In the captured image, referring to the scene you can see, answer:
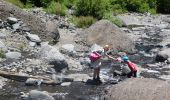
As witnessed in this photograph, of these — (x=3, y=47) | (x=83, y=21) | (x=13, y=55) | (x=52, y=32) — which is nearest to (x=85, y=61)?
(x=13, y=55)

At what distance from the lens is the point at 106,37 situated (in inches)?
1107

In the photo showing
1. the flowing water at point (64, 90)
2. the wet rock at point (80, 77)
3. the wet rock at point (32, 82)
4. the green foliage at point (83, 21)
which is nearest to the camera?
the flowing water at point (64, 90)

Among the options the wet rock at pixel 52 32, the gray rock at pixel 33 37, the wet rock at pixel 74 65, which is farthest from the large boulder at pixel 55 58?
the wet rock at pixel 52 32

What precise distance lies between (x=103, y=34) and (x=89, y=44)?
104 cm

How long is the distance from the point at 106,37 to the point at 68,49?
9.51 feet

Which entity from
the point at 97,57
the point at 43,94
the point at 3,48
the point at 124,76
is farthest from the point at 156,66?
the point at 43,94

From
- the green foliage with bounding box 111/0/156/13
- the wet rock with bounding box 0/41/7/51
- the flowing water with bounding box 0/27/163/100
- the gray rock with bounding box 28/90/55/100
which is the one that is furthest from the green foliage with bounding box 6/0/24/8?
the gray rock with bounding box 28/90/55/100

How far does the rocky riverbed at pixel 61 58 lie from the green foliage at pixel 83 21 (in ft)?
1.97

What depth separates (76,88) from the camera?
19.5m

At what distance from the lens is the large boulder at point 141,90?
14.6 m

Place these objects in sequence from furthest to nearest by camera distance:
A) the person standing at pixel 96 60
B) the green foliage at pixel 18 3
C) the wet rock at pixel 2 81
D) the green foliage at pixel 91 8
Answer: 1. the green foliage at pixel 18 3
2. the green foliage at pixel 91 8
3. the person standing at pixel 96 60
4. the wet rock at pixel 2 81

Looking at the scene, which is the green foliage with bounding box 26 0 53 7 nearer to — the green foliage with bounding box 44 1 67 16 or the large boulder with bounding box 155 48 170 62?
the green foliage with bounding box 44 1 67 16

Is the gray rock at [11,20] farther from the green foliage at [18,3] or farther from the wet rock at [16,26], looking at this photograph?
the green foliage at [18,3]

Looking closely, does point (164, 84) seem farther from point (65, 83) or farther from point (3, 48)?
point (3, 48)
